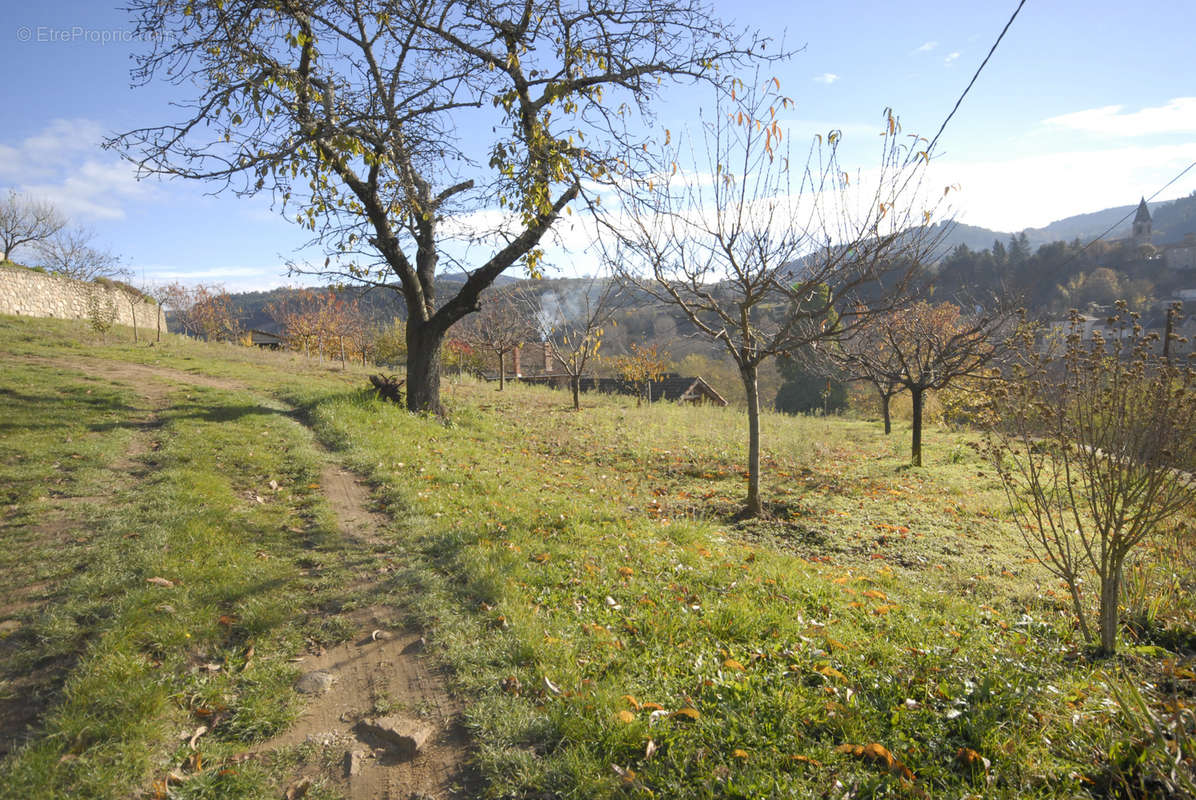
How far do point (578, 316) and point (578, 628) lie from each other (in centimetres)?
1694

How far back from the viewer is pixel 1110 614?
3.59m

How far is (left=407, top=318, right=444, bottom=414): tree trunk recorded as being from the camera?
11.1m

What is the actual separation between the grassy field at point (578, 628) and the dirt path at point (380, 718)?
0.40ft

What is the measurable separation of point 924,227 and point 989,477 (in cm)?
775

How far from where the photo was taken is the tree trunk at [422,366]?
11.1 m

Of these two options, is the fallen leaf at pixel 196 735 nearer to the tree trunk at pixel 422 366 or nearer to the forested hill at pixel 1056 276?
the tree trunk at pixel 422 366

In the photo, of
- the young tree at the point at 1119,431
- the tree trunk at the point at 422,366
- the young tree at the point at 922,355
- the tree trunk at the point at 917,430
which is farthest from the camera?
the tree trunk at the point at 917,430

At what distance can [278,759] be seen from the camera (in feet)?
8.98

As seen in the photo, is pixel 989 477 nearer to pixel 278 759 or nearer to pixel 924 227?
pixel 924 227

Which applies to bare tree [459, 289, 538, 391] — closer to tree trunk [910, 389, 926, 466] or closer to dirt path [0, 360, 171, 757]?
tree trunk [910, 389, 926, 466]

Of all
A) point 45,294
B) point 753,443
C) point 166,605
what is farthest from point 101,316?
point 753,443

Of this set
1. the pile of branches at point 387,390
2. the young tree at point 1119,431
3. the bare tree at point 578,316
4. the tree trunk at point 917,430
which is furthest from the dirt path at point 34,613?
the tree trunk at point 917,430

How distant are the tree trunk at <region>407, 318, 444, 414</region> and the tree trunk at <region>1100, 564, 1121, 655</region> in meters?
9.99

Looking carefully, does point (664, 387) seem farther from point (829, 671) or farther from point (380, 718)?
point (380, 718)
